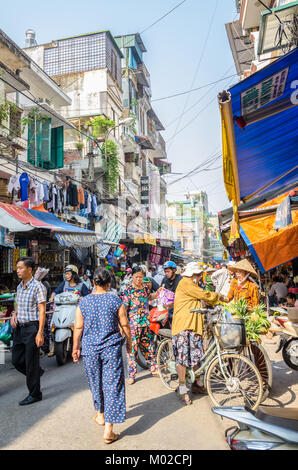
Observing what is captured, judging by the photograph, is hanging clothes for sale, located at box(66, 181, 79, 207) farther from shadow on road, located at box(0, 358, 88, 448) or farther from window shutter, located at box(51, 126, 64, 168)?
shadow on road, located at box(0, 358, 88, 448)

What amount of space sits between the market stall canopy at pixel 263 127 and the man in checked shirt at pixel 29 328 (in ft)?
11.8

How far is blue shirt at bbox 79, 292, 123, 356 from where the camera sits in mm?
3578

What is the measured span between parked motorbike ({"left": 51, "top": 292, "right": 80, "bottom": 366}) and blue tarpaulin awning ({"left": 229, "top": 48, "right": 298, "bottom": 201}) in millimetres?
4567

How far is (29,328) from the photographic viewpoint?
4750 mm

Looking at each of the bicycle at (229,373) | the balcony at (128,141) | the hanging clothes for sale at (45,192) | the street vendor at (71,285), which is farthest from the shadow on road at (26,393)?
the balcony at (128,141)

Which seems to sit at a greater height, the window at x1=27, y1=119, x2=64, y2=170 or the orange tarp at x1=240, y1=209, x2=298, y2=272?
the window at x1=27, y1=119, x2=64, y2=170

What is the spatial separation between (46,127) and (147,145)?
2044 cm

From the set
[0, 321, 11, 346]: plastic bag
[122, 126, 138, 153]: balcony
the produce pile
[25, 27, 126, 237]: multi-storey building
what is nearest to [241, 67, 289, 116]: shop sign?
the produce pile

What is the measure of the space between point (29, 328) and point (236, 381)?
2.71m

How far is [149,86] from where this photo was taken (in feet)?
114

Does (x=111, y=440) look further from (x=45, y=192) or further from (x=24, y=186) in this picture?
(x=45, y=192)

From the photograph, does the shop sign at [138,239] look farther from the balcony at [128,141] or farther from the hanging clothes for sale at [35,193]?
the balcony at [128,141]

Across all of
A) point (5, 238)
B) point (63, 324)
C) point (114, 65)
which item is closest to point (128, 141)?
point (114, 65)
